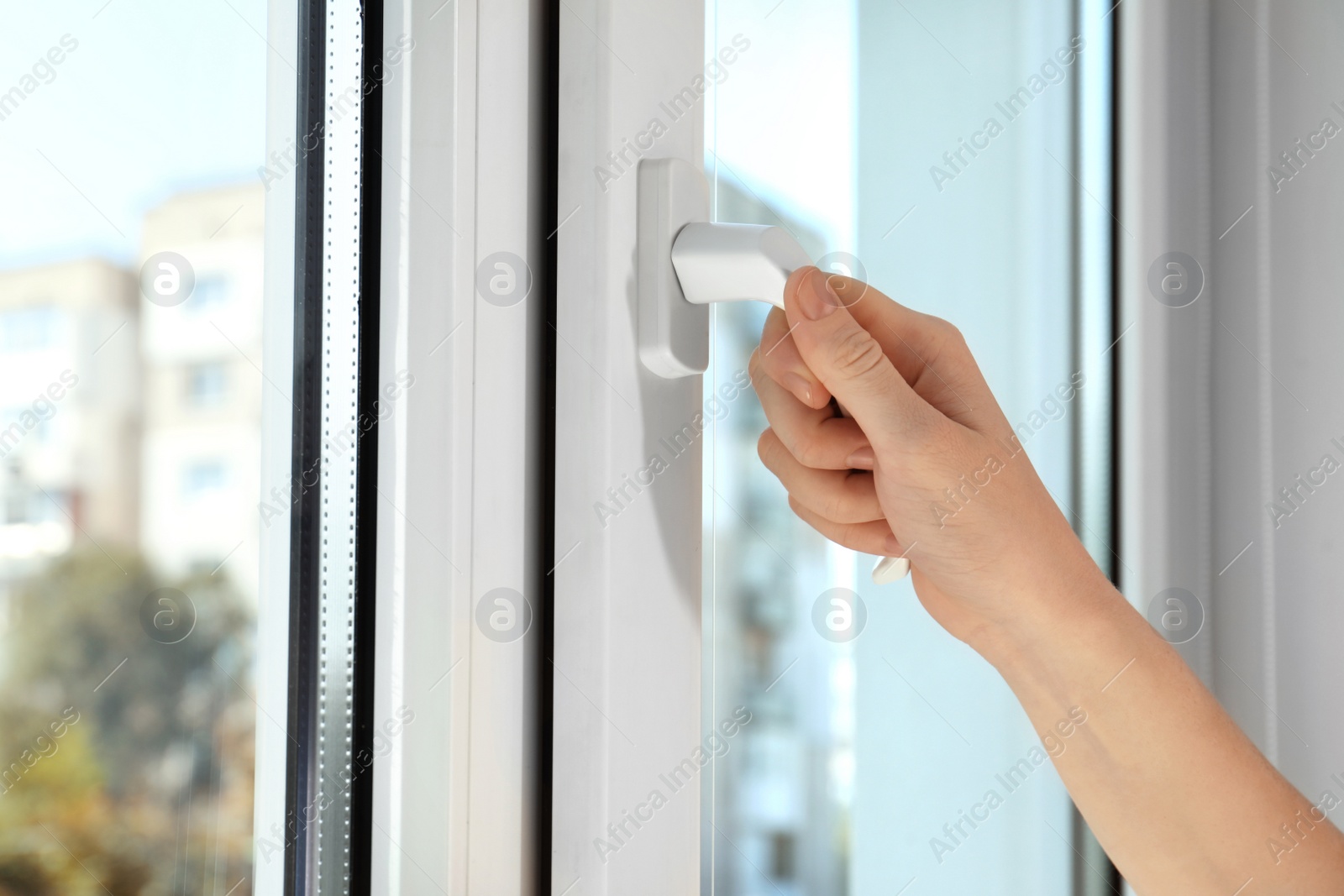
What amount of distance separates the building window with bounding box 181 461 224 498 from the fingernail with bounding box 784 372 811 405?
0.79 ft

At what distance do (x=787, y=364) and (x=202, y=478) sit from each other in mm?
245

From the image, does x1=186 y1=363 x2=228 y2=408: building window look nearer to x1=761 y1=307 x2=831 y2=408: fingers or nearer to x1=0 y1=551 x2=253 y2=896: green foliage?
x1=0 y1=551 x2=253 y2=896: green foliage

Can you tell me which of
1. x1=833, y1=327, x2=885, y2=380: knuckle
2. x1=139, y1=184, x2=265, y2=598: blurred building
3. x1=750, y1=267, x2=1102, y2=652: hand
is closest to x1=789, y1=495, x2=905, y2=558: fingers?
x1=750, y1=267, x2=1102, y2=652: hand

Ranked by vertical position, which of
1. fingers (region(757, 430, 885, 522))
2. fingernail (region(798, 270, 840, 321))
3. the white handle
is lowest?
fingers (region(757, 430, 885, 522))

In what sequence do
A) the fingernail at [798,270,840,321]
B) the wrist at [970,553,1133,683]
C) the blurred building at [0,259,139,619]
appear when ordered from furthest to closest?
1. the wrist at [970,553,1133,683]
2. the fingernail at [798,270,840,321]
3. the blurred building at [0,259,139,619]

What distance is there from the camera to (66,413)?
0.22 m

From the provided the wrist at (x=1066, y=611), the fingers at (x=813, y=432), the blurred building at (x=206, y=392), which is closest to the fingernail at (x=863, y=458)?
the fingers at (x=813, y=432)

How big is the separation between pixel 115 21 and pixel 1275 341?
1042 mm

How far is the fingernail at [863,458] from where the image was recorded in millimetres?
428

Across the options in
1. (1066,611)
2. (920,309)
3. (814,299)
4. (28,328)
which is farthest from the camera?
(920,309)

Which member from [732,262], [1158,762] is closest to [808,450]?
[732,262]

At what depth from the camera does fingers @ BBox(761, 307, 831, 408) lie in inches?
15.8

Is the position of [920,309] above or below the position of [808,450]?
above

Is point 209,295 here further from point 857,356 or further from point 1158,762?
point 1158,762
